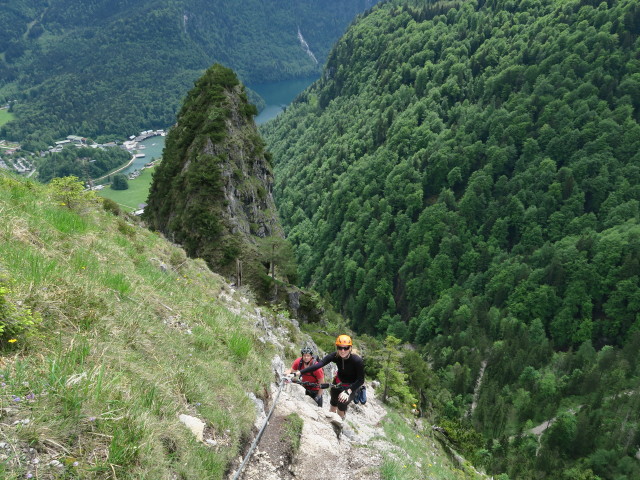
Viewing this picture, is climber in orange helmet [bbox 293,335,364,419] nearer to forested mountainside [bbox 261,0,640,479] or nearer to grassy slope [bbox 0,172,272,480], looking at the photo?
grassy slope [bbox 0,172,272,480]

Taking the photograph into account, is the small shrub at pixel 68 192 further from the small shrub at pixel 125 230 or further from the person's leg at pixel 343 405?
the person's leg at pixel 343 405

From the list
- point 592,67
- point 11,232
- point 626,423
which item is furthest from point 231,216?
point 592,67

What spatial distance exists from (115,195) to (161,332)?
159775 millimetres

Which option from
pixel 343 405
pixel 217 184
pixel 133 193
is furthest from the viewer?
pixel 133 193

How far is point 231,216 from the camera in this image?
3991cm

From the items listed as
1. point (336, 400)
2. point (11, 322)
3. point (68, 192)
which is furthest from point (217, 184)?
point (11, 322)

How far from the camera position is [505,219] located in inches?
4183

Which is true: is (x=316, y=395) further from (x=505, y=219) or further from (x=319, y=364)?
(x=505, y=219)

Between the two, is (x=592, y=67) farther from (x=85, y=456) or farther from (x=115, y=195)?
(x=115, y=195)

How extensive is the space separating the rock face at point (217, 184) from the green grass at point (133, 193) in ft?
323

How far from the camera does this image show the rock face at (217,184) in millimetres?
38469

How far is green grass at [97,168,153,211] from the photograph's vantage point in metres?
141

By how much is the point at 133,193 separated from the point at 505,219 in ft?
422

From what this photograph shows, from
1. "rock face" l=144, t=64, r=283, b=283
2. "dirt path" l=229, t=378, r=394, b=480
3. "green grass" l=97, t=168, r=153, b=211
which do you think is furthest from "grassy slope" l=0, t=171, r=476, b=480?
"green grass" l=97, t=168, r=153, b=211
